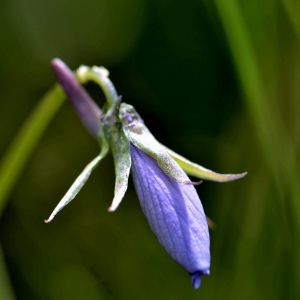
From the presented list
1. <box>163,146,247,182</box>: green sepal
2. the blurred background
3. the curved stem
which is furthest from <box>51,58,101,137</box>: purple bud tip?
the blurred background

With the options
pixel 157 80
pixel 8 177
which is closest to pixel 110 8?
pixel 157 80

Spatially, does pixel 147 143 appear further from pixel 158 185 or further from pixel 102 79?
pixel 102 79

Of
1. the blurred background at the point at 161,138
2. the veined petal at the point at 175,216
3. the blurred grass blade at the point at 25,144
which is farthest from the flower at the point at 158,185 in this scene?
the blurred background at the point at 161,138

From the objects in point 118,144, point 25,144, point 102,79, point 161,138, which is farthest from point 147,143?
point 161,138

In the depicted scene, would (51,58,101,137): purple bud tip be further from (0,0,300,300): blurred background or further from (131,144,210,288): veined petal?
(0,0,300,300): blurred background

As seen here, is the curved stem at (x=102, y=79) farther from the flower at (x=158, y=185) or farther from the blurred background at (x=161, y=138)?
the blurred background at (x=161, y=138)

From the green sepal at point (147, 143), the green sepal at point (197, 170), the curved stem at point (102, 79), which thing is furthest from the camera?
the curved stem at point (102, 79)

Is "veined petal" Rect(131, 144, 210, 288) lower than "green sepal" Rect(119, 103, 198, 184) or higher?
lower

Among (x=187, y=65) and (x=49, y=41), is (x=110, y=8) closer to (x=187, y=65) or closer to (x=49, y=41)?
(x=49, y=41)
